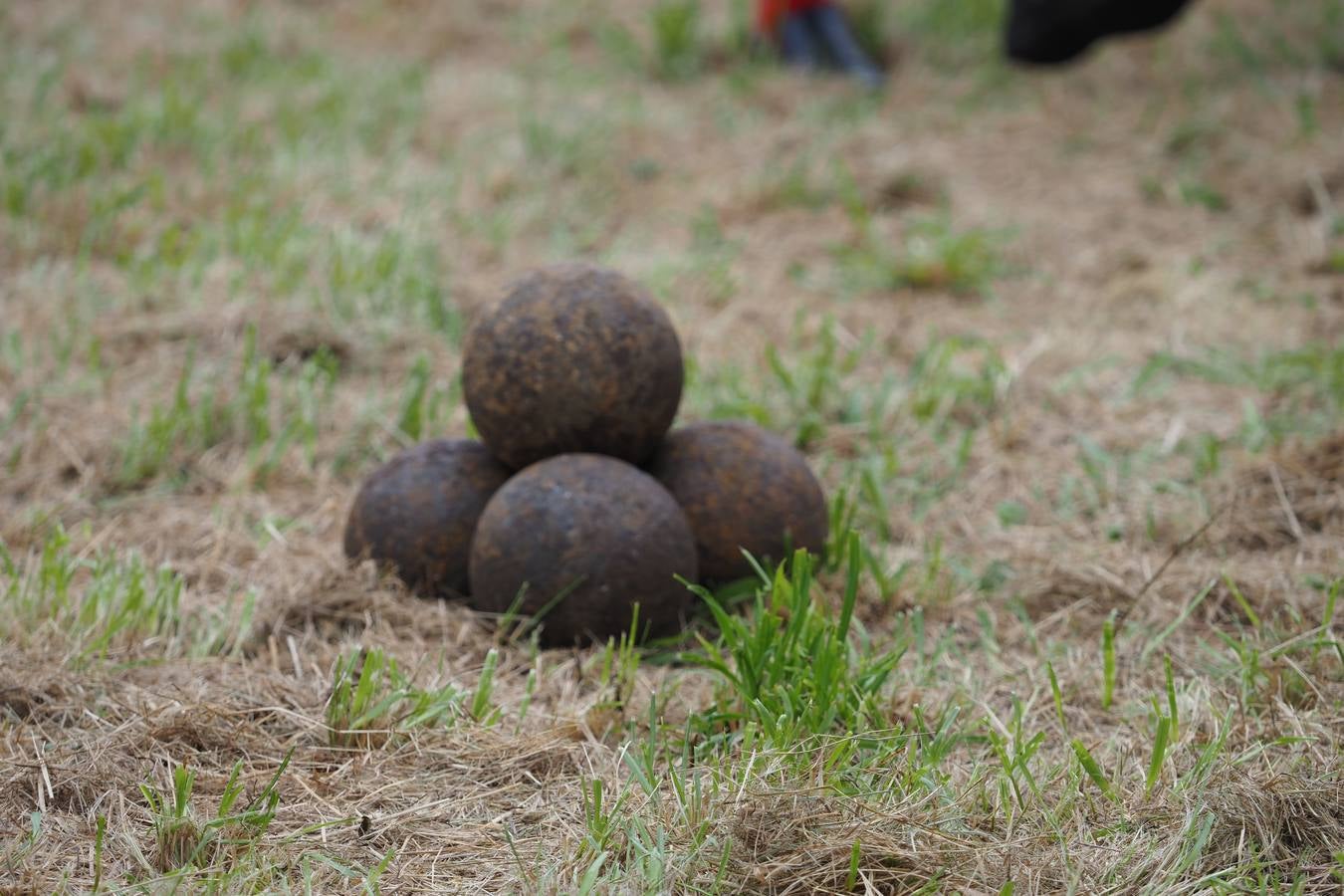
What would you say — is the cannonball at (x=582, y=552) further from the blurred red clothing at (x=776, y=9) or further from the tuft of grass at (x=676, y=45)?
the blurred red clothing at (x=776, y=9)

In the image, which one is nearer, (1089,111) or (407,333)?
(407,333)

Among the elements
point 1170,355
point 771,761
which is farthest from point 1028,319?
point 771,761

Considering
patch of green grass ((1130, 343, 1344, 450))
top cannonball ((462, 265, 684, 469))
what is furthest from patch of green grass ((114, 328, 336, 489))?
patch of green grass ((1130, 343, 1344, 450))

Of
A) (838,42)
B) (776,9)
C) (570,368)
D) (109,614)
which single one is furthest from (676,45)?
(109,614)

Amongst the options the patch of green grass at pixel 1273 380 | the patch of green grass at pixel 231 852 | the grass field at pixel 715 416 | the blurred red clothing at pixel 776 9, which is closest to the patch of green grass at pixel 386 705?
the grass field at pixel 715 416

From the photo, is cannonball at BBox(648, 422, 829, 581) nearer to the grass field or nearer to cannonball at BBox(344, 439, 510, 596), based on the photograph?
the grass field

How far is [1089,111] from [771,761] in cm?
599

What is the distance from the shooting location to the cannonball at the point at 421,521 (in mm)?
2973

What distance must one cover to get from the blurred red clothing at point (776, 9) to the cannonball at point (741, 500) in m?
5.36

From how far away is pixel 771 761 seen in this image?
6.98 ft

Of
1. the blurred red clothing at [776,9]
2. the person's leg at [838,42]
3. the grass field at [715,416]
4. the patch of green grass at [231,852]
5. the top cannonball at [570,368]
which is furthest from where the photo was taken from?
the blurred red clothing at [776,9]

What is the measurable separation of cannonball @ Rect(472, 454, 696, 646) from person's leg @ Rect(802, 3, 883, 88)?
5.38 meters

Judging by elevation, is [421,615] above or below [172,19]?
below

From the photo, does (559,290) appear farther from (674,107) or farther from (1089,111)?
(1089,111)
